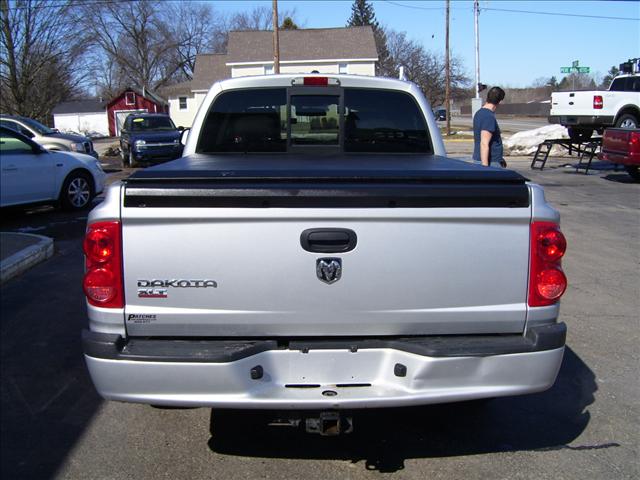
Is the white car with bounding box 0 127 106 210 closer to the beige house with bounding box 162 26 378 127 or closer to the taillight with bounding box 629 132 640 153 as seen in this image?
the taillight with bounding box 629 132 640 153

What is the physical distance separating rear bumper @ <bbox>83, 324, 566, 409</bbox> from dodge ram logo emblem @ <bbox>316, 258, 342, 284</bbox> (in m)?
0.31

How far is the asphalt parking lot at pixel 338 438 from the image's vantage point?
3352 mm

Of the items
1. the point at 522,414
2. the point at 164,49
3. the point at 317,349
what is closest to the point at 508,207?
the point at 317,349

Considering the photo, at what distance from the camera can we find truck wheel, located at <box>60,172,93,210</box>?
11570mm

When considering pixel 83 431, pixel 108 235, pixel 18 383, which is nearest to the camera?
pixel 108 235

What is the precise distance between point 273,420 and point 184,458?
29.7 inches

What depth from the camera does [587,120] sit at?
64.7 feet

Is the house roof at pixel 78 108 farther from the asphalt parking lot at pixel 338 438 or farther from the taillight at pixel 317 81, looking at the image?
the asphalt parking lot at pixel 338 438

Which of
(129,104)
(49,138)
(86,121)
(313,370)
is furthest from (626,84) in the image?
(86,121)

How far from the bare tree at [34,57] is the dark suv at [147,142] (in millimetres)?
16410

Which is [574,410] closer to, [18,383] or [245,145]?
[245,145]

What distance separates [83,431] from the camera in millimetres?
3775

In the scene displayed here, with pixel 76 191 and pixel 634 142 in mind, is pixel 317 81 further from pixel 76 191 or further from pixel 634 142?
pixel 634 142

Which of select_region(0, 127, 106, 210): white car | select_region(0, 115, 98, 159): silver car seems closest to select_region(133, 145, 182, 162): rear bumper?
select_region(0, 115, 98, 159): silver car
